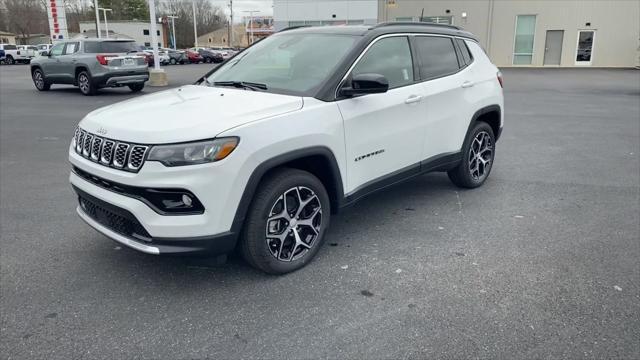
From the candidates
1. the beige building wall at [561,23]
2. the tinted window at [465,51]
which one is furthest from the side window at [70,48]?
the beige building wall at [561,23]

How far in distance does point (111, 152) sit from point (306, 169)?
1.37 m

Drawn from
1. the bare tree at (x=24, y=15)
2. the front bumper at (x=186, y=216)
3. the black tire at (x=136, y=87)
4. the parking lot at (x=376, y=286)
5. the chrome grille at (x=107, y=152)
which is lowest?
the parking lot at (x=376, y=286)

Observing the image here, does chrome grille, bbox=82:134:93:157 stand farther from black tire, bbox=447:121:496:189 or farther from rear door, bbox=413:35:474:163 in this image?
black tire, bbox=447:121:496:189

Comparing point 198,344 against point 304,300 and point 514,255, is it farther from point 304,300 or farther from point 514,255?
point 514,255

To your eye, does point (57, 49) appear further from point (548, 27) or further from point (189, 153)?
point (548, 27)

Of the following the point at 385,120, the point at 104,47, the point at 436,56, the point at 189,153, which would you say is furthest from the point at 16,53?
the point at 189,153

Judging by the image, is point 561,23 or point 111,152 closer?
point 111,152

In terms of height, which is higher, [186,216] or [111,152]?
[111,152]

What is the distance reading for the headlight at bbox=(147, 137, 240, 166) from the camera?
2912 mm

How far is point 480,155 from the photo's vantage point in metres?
5.64

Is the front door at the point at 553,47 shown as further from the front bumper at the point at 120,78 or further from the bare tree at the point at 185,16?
the bare tree at the point at 185,16

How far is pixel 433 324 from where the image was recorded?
2.94 meters

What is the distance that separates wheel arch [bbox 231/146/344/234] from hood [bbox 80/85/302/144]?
31cm

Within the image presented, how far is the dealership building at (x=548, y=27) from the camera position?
33094 mm
